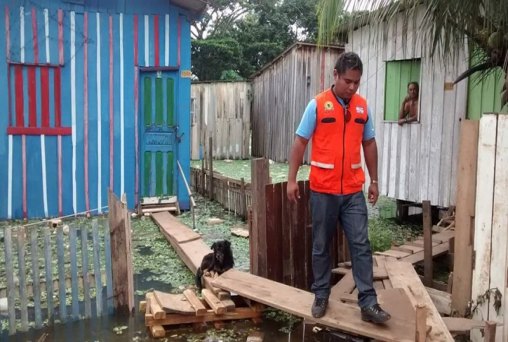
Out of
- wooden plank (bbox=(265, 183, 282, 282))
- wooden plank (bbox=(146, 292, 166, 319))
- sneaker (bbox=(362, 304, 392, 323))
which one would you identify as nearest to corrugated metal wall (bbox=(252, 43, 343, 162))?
wooden plank (bbox=(265, 183, 282, 282))

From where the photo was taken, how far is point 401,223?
945 cm

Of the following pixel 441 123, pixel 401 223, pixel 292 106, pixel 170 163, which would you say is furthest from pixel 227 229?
pixel 292 106

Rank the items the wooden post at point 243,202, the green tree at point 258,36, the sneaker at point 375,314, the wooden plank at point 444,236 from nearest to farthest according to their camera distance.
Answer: the sneaker at point 375,314, the wooden plank at point 444,236, the wooden post at point 243,202, the green tree at point 258,36

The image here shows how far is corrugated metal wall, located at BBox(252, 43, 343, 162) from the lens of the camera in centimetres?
1455

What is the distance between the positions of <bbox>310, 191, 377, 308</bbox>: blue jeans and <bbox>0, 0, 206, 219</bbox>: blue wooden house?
6.24 m

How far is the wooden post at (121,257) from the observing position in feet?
16.7

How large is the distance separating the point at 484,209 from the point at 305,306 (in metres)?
1.55

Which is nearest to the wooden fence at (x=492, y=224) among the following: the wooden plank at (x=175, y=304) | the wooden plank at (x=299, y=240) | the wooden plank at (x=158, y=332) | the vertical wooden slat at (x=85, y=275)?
the wooden plank at (x=299, y=240)

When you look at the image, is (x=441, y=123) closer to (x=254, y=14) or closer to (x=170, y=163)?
(x=170, y=163)

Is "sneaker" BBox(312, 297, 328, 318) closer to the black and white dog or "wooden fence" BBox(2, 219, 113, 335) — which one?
the black and white dog

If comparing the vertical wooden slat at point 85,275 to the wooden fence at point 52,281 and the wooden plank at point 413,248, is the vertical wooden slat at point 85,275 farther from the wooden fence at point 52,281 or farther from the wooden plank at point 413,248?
the wooden plank at point 413,248

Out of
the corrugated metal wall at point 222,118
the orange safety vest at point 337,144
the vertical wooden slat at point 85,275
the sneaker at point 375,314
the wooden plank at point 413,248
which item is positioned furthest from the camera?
the corrugated metal wall at point 222,118

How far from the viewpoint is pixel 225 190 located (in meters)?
10.4

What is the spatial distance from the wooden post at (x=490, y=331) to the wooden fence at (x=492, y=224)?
0.79 feet
